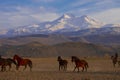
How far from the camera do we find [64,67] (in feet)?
115

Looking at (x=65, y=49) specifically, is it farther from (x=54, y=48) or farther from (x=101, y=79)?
(x=101, y=79)

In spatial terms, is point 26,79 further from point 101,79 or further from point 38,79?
point 101,79

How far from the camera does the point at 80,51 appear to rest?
123m

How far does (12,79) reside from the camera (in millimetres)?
22562

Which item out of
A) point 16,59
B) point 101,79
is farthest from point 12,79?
point 16,59

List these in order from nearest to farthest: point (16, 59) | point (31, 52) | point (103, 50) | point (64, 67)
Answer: point (16, 59) < point (64, 67) < point (31, 52) < point (103, 50)

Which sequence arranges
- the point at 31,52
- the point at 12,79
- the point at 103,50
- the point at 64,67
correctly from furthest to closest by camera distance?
1. the point at 103,50
2. the point at 31,52
3. the point at 64,67
4. the point at 12,79

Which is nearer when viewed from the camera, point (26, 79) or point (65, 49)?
point (26, 79)

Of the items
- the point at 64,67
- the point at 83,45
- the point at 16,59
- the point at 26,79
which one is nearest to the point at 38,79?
the point at 26,79

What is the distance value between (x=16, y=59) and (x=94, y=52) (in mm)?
93511

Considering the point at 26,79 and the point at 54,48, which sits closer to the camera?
the point at 26,79

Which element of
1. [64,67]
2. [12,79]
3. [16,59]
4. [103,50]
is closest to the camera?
[12,79]

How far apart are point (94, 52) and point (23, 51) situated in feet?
83.7

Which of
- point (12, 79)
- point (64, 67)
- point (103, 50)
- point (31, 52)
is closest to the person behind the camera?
point (12, 79)
